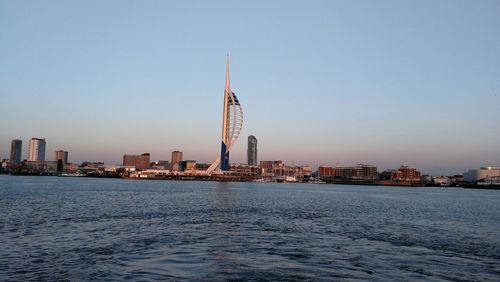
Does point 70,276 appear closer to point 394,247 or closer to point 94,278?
point 94,278

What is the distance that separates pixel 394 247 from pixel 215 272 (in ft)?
27.6

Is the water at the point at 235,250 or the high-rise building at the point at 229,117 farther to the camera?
the high-rise building at the point at 229,117

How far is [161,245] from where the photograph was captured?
16609 mm

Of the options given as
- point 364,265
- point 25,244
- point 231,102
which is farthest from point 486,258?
point 231,102

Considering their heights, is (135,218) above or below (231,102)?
below

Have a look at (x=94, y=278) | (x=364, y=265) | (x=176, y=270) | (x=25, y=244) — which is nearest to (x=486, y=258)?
(x=364, y=265)

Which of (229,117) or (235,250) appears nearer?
(235,250)

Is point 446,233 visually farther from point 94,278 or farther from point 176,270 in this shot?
point 94,278

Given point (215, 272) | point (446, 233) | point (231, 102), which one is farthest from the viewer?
point (231, 102)

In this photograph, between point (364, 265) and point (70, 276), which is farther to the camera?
point (364, 265)

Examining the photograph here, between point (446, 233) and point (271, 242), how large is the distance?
10.7m

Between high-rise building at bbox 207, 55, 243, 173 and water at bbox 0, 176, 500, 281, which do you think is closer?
water at bbox 0, 176, 500, 281

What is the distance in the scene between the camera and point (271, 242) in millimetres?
17844

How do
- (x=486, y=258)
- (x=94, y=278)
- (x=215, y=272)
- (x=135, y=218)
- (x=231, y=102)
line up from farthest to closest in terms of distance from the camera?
(x=231, y=102) → (x=135, y=218) → (x=486, y=258) → (x=215, y=272) → (x=94, y=278)
